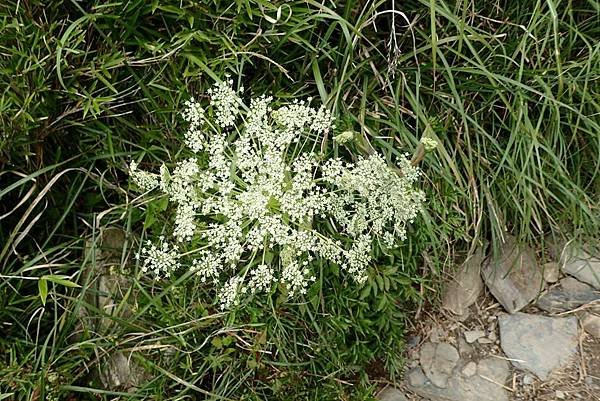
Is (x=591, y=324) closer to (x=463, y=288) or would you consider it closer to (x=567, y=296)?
(x=567, y=296)

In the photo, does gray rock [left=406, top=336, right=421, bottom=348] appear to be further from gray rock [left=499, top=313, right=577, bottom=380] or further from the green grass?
gray rock [left=499, top=313, right=577, bottom=380]

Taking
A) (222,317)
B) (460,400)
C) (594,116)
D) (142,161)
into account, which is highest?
(594,116)

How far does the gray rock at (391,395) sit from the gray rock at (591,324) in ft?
2.29

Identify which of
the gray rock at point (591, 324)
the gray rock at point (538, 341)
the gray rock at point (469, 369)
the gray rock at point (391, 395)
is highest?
the gray rock at point (591, 324)

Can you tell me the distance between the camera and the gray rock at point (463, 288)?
2.40 metres

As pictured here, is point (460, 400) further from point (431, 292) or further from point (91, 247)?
point (91, 247)

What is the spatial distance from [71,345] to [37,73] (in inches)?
30.2

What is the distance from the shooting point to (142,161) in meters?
2.09

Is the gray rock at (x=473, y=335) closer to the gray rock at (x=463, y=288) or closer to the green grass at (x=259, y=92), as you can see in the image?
the gray rock at (x=463, y=288)

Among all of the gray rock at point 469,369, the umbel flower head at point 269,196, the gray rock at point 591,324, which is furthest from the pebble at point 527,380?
the umbel flower head at point 269,196

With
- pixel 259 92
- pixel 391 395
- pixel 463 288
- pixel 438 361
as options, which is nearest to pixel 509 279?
pixel 463 288

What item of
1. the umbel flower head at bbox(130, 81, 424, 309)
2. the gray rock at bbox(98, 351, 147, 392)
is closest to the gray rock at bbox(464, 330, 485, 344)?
the umbel flower head at bbox(130, 81, 424, 309)

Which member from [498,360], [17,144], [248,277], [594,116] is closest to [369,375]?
[498,360]

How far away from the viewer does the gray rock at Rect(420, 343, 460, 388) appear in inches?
91.2
